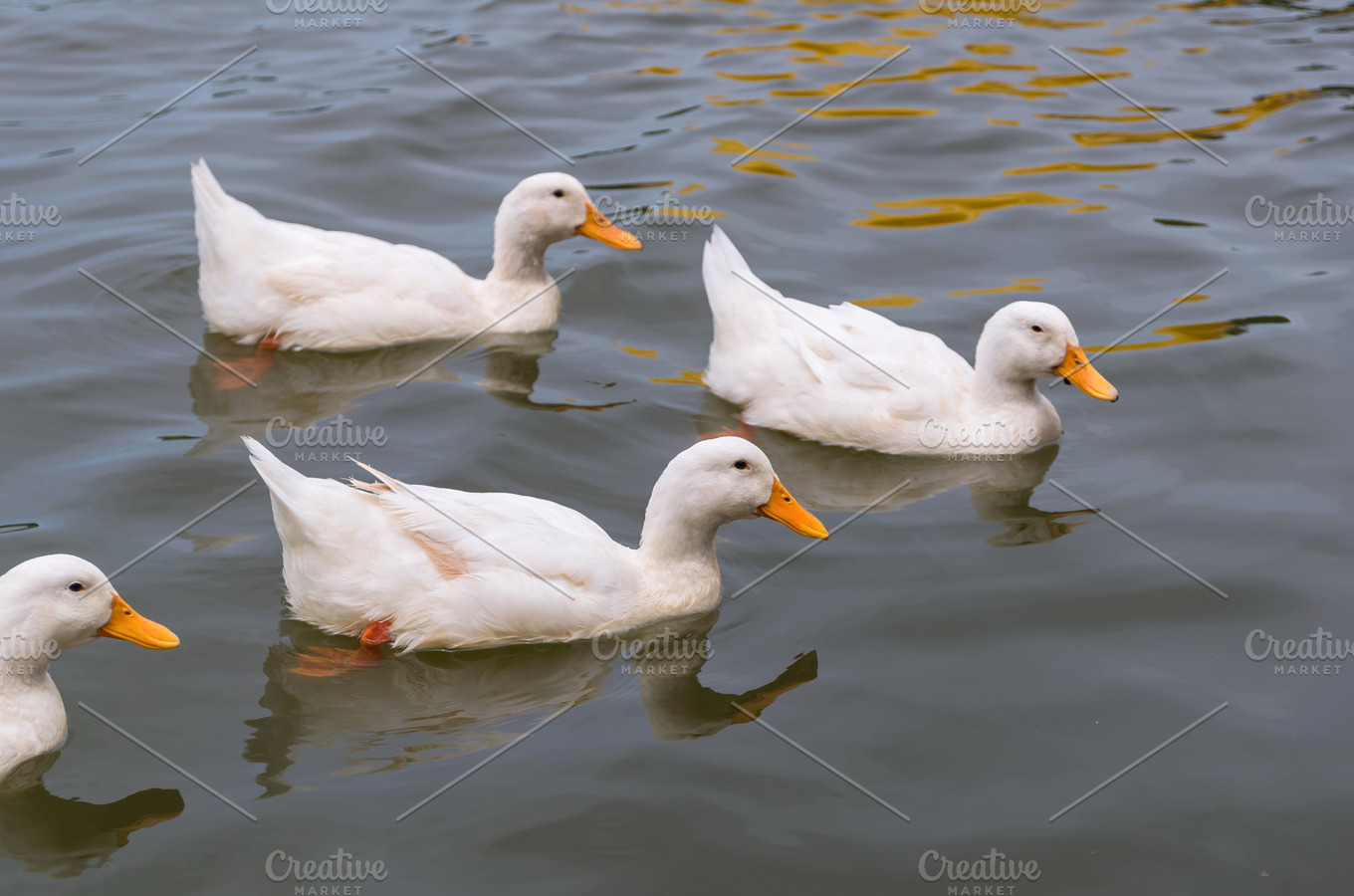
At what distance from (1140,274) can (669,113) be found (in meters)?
4.43

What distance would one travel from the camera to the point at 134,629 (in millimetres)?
5254

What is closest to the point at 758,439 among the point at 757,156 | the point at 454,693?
the point at 454,693

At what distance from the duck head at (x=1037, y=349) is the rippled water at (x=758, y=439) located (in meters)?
0.45

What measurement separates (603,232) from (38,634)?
4.76 meters

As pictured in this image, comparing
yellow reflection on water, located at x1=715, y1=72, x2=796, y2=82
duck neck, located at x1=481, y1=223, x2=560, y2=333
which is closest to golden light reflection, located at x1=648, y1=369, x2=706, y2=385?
duck neck, located at x1=481, y1=223, x2=560, y2=333

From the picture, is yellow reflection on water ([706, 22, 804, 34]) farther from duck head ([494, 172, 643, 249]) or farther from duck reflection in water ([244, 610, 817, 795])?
duck reflection in water ([244, 610, 817, 795])

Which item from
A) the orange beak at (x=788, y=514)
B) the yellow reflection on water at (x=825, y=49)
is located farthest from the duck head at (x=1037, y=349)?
the yellow reflection on water at (x=825, y=49)

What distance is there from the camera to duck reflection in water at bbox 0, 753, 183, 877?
4.63 metres

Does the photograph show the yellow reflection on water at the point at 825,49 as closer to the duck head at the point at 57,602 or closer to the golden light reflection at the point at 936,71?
the golden light reflection at the point at 936,71

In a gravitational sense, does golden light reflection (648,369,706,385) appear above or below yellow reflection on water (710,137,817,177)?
below

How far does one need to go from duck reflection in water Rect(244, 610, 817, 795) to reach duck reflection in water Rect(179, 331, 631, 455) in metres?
2.09

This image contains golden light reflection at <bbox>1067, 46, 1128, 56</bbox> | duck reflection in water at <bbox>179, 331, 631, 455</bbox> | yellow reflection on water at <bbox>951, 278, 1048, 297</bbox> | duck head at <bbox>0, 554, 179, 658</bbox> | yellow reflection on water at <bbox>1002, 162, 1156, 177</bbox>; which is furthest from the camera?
golden light reflection at <bbox>1067, 46, 1128, 56</bbox>

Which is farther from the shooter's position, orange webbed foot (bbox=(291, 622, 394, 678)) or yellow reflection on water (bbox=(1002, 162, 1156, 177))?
yellow reflection on water (bbox=(1002, 162, 1156, 177))

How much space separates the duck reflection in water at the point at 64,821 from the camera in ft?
15.2
